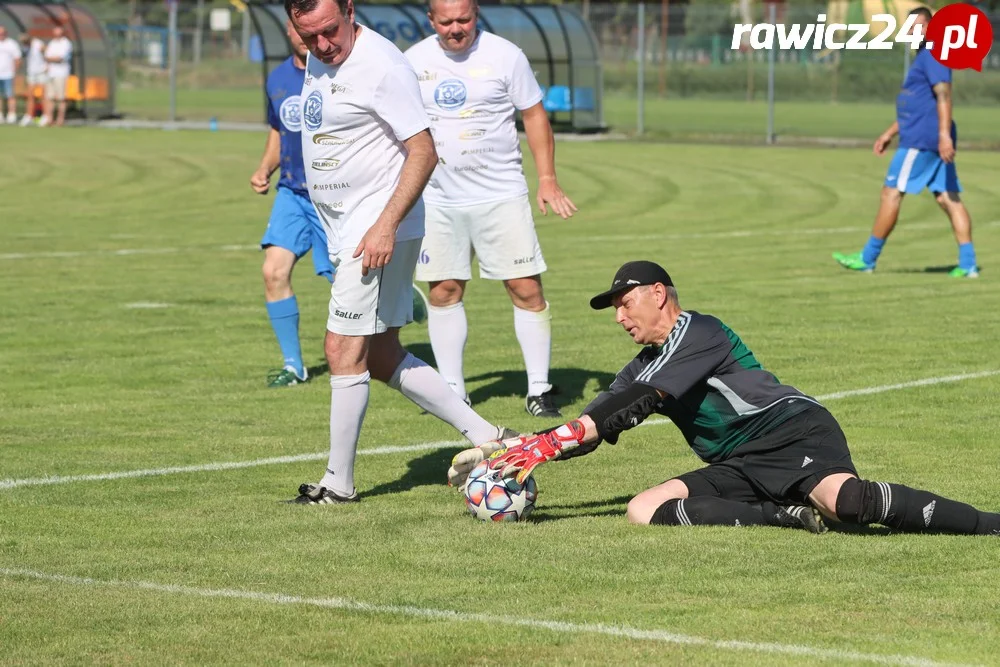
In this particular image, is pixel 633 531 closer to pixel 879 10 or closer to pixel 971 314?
pixel 971 314

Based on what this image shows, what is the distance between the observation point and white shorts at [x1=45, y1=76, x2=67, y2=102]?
145ft

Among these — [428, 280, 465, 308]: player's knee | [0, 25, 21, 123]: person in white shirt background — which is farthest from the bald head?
[0, 25, 21, 123]: person in white shirt background

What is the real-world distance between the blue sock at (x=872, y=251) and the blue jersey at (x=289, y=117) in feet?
25.1

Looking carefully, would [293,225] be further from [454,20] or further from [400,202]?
[400,202]

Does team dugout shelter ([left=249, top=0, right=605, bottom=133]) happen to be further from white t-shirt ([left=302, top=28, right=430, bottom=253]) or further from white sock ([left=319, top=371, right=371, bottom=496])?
white sock ([left=319, top=371, right=371, bottom=496])

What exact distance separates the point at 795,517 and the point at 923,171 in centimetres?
1053

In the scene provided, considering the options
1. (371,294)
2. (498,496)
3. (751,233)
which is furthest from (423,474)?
(751,233)

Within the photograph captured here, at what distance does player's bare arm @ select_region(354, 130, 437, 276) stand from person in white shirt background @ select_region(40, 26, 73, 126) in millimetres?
37282

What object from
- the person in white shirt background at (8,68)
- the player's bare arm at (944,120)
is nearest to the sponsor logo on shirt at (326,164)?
the player's bare arm at (944,120)

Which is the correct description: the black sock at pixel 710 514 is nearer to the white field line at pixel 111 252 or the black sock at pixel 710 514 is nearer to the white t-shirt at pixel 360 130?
the white t-shirt at pixel 360 130

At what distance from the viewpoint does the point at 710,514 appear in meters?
7.15

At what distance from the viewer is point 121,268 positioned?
17766mm

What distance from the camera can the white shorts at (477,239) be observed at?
405 inches

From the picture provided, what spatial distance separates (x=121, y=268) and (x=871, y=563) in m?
12.5
